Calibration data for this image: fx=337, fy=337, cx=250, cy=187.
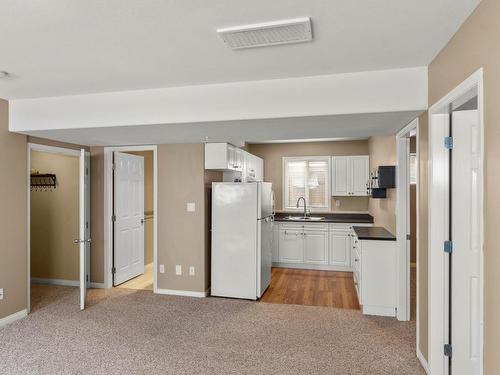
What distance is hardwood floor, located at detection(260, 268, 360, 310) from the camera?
4531mm

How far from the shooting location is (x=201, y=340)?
3.36 meters

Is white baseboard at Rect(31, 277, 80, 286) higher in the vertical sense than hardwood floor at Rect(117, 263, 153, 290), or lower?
higher

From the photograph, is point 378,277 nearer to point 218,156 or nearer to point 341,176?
point 218,156

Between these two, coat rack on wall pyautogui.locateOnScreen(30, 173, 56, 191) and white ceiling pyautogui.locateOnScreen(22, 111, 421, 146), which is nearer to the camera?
white ceiling pyautogui.locateOnScreen(22, 111, 421, 146)

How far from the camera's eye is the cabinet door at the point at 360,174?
256 inches

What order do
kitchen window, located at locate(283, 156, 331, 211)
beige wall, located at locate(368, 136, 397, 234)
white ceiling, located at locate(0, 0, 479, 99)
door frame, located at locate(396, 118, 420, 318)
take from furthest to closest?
kitchen window, located at locate(283, 156, 331, 211) → beige wall, located at locate(368, 136, 397, 234) → door frame, located at locate(396, 118, 420, 318) → white ceiling, located at locate(0, 0, 479, 99)

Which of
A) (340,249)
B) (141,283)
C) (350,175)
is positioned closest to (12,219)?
(141,283)

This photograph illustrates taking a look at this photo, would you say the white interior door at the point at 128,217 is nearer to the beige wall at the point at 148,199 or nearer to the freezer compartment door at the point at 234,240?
the beige wall at the point at 148,199

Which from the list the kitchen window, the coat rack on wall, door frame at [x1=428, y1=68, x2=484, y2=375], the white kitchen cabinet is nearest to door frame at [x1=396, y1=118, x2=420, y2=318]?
the white kitchen cabinet

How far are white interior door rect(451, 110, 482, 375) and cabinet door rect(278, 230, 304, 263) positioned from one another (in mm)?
3870

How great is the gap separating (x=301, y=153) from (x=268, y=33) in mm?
5007

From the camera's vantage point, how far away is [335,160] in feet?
22.0

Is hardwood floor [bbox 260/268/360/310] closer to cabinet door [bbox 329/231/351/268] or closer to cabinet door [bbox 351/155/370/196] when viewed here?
cabinet door [bbox 329/231/351/268]

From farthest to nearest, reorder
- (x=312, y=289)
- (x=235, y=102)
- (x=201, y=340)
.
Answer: (x=312, y=289), (x=201, y=340), (x=235, y=102)
